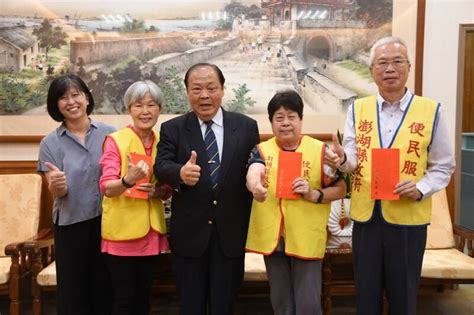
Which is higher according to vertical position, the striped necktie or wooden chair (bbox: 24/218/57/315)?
the striped necktie

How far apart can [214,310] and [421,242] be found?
2.83 feet

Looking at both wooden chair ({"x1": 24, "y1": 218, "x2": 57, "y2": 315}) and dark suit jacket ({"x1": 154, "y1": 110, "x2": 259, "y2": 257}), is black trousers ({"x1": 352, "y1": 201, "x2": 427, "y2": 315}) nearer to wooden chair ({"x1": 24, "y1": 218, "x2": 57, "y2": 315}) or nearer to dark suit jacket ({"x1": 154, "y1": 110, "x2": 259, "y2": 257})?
dark suit jacket ({"x1": 154, "y1": 110, "x2": 259, "y2": 257})

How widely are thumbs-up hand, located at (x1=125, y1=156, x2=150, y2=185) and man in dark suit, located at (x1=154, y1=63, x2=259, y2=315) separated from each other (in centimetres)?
5

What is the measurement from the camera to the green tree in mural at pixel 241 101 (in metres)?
3.02

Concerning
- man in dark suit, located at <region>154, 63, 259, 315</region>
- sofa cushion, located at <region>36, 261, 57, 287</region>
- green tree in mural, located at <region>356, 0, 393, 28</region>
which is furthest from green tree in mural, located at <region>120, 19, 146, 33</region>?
→ sofa cushion, located at <region>36, 261, 57, 287</region>

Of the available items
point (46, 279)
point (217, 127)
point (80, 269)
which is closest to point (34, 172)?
point (46, 279)

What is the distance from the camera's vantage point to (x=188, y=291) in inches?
69.8

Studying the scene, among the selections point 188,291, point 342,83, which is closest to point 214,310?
point 188,291

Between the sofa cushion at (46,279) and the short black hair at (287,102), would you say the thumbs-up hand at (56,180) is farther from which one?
the short black hair at (287,102)

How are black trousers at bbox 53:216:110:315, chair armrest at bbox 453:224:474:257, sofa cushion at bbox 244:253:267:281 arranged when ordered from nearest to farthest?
black trousers at bbox 53:216:110:315 < sofa cushion at bbox 244:253:267:281 < chair armrest at bbox 453:224:474:257

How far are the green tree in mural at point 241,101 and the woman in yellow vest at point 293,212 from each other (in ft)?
4.07

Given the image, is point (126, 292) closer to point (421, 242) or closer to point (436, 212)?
point (421, 242)

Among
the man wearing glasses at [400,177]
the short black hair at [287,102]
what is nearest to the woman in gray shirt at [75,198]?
the short black hair at [287,102]

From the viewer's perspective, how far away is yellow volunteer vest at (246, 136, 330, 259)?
1741mm
